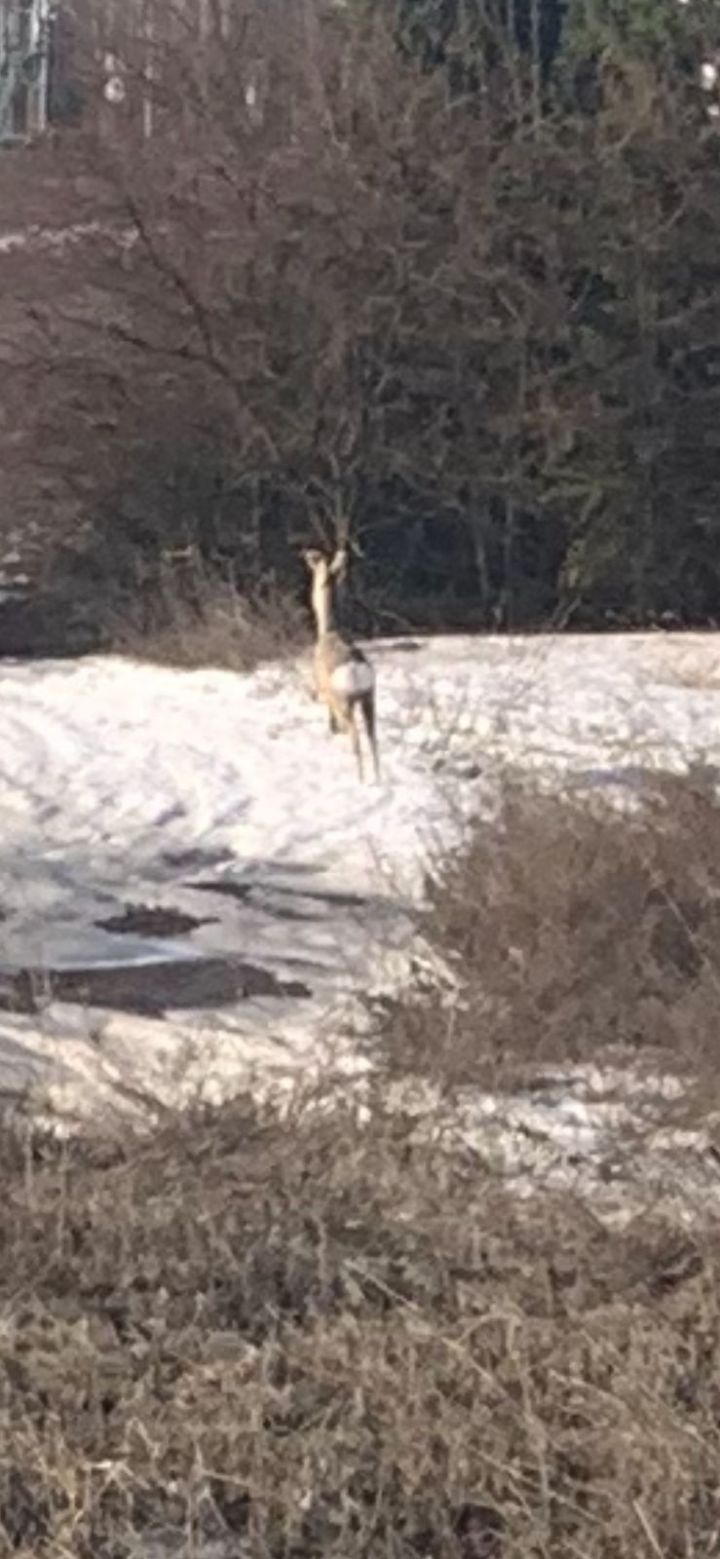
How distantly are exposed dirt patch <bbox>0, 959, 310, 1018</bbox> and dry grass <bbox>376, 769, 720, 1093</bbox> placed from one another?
3.36 feet

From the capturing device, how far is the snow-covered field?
30.2ft

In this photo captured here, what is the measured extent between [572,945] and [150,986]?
197 cm

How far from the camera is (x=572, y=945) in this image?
29.6 feet

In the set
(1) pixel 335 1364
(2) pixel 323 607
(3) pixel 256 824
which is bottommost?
(3) pixel 256 824

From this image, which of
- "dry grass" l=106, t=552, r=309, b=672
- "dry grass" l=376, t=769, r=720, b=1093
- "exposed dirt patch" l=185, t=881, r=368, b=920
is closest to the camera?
"dry grass" l=376, t=769, r=720, b=1093

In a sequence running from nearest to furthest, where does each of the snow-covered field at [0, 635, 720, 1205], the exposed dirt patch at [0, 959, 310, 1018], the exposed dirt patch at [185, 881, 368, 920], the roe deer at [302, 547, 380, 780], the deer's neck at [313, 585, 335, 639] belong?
1. the snow-covered field at [0, 635, 720, 1205]
2. the exposed dirt patch at [0, 959, 310, 1018]
3. the exposed dirt patch at [185, 881, 368, 920]
4. the roe deer at [302, 547, 380, 780]
5. the deer's neck at [313, 585, 335, 639]

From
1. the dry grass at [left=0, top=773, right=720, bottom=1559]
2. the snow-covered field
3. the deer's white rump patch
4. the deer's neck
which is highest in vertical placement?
the dry grass at [left=0, top=773, right=720, bottom=1559]

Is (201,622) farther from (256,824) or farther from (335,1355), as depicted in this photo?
(335,1355)

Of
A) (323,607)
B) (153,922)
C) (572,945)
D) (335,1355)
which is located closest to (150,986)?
(153,922)

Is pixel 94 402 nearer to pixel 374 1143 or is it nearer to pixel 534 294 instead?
pixel 534 294

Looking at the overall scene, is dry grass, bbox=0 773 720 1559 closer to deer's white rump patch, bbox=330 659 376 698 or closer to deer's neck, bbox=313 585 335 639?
deer's white rump patch, bbox=330 659 376 698

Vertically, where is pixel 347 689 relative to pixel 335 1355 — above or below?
below

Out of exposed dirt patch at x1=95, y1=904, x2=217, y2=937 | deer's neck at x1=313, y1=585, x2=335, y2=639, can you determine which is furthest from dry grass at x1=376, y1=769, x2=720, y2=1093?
deer's neck at x1=313, y1=585, x2=335, y2=639

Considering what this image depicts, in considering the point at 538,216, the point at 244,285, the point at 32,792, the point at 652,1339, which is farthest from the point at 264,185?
the point at 652,1339
